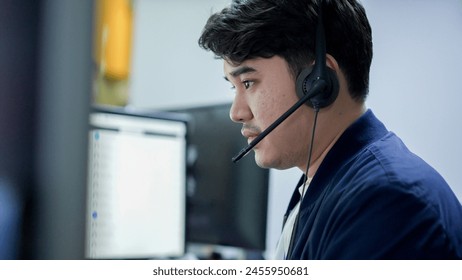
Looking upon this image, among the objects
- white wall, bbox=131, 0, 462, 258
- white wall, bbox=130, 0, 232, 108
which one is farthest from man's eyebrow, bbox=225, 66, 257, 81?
white wall, bbox=130, 0, 232, 108

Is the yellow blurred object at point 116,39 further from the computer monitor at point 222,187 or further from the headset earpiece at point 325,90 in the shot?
the headset earpiece at point 325,90

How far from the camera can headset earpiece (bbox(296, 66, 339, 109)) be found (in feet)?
2.92

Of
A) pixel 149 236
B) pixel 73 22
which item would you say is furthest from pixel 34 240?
pixel 149 236

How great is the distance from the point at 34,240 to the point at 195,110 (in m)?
1.11

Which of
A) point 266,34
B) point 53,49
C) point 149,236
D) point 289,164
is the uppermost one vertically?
point 266,34

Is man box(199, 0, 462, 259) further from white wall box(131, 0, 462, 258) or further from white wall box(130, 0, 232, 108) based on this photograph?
white wall box(130, 0, 232, 108)

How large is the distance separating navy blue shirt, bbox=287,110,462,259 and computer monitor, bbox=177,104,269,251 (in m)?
0.47

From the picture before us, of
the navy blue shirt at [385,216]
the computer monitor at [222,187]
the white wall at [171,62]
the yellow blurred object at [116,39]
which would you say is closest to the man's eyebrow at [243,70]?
the navy blue shirt at [385,216]

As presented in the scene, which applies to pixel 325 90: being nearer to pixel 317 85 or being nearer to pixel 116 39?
pixel 317 85

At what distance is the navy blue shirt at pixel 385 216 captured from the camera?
724mm
